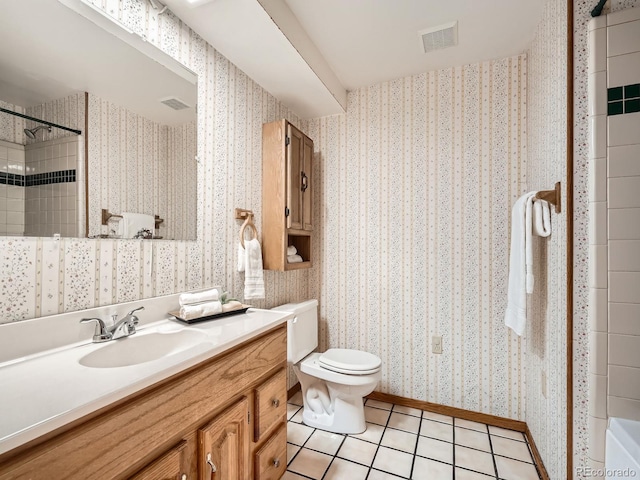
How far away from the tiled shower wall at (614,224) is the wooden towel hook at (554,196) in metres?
0.23

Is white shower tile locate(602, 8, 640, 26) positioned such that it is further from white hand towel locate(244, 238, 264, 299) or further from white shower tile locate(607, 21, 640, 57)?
white hand towel locate(244, 238, 264, 299)

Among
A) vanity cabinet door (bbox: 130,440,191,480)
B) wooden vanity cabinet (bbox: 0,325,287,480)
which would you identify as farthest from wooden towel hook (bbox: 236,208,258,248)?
vanity cabinet door (bbox: 130,440,191,480)

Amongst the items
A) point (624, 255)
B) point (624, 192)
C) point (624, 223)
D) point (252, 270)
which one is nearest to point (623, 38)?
point (624, 192)

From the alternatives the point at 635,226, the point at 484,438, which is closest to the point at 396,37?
the point at 635,226

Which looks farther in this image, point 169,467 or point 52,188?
point 52,188

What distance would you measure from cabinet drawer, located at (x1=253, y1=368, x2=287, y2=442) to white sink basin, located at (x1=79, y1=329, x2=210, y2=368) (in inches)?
13.5

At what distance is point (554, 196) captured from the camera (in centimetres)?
134

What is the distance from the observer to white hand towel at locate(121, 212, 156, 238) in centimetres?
120

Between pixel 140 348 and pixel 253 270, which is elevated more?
pixel 253 270

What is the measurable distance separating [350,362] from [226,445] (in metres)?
1.06

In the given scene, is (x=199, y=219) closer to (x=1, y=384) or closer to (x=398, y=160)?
(x=1, y=384)

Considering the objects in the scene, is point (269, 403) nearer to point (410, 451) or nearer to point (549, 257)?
point (410, 451)

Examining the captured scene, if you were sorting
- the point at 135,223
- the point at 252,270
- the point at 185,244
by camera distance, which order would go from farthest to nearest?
the point at 252,270, the point at 185,244, the point at 135,223

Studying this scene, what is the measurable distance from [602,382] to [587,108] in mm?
1001
